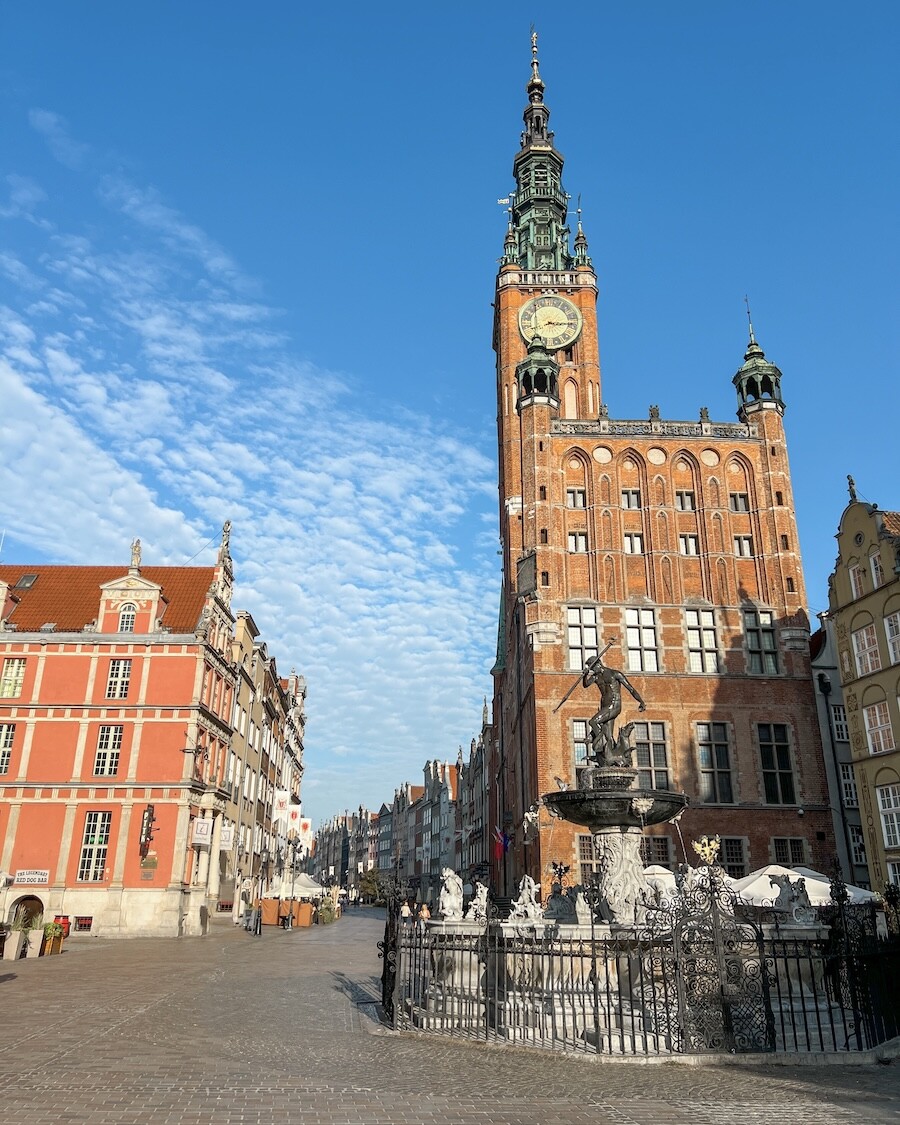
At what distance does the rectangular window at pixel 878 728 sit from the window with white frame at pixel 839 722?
7465mm

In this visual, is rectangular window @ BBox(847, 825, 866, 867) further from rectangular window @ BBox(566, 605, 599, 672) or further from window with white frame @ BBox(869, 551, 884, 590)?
rectangular window @ BBox(566, 605, 599, 672)

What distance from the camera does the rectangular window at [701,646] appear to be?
128 feet

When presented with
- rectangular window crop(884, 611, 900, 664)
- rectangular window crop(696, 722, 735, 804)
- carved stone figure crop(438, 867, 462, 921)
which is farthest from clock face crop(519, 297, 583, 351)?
carved stone figure crop(438, 867, 462, 921)

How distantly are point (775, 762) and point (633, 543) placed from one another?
11.3 m

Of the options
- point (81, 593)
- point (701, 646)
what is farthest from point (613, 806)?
point (81, 593)

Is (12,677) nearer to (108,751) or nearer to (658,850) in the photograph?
(108,751)

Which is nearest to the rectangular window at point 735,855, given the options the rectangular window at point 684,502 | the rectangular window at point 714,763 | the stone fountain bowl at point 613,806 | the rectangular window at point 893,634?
the rectangular window at point 714,763

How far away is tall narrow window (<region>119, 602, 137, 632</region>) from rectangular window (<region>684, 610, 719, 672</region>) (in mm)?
24963

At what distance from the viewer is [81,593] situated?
42.7 metres

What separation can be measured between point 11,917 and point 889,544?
36.7 metres

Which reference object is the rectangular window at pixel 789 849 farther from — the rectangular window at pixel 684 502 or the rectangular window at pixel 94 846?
the rectangular window at pixel 94 846

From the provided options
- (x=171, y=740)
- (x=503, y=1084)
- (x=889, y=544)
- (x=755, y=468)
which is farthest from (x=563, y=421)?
(x=503, y=1084)

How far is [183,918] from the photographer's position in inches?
1416

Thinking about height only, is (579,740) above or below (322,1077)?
above
